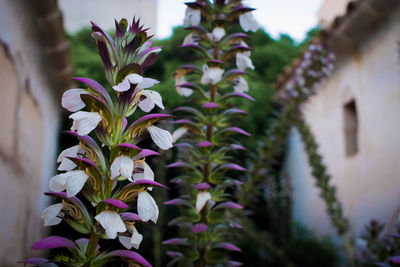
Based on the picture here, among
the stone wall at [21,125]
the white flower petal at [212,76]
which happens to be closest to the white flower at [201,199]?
the white flower petal at [212,76]

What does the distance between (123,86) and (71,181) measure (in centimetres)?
24

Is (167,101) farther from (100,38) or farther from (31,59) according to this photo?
(100,38)

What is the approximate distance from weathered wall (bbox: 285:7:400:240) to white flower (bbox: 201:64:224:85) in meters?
3.68

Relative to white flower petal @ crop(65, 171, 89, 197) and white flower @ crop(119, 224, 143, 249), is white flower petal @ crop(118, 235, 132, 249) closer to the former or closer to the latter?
white flower @ crop(119, 224, 143, 249)

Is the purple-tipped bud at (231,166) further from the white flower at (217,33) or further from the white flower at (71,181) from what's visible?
the white flower at (71,181)

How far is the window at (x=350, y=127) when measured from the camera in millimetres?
7355

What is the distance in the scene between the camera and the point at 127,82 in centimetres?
102

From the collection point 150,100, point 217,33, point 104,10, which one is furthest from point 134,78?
point 104,10

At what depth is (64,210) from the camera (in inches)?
41.5

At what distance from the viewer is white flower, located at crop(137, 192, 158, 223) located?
100cm

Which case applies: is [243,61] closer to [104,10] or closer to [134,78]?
[134,78]

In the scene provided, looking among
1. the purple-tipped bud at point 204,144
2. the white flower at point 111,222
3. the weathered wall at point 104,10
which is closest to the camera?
the white flower at point 111,222

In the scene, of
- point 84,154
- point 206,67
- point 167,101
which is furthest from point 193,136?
point 167,101

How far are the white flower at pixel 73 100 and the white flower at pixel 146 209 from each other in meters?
0.27
